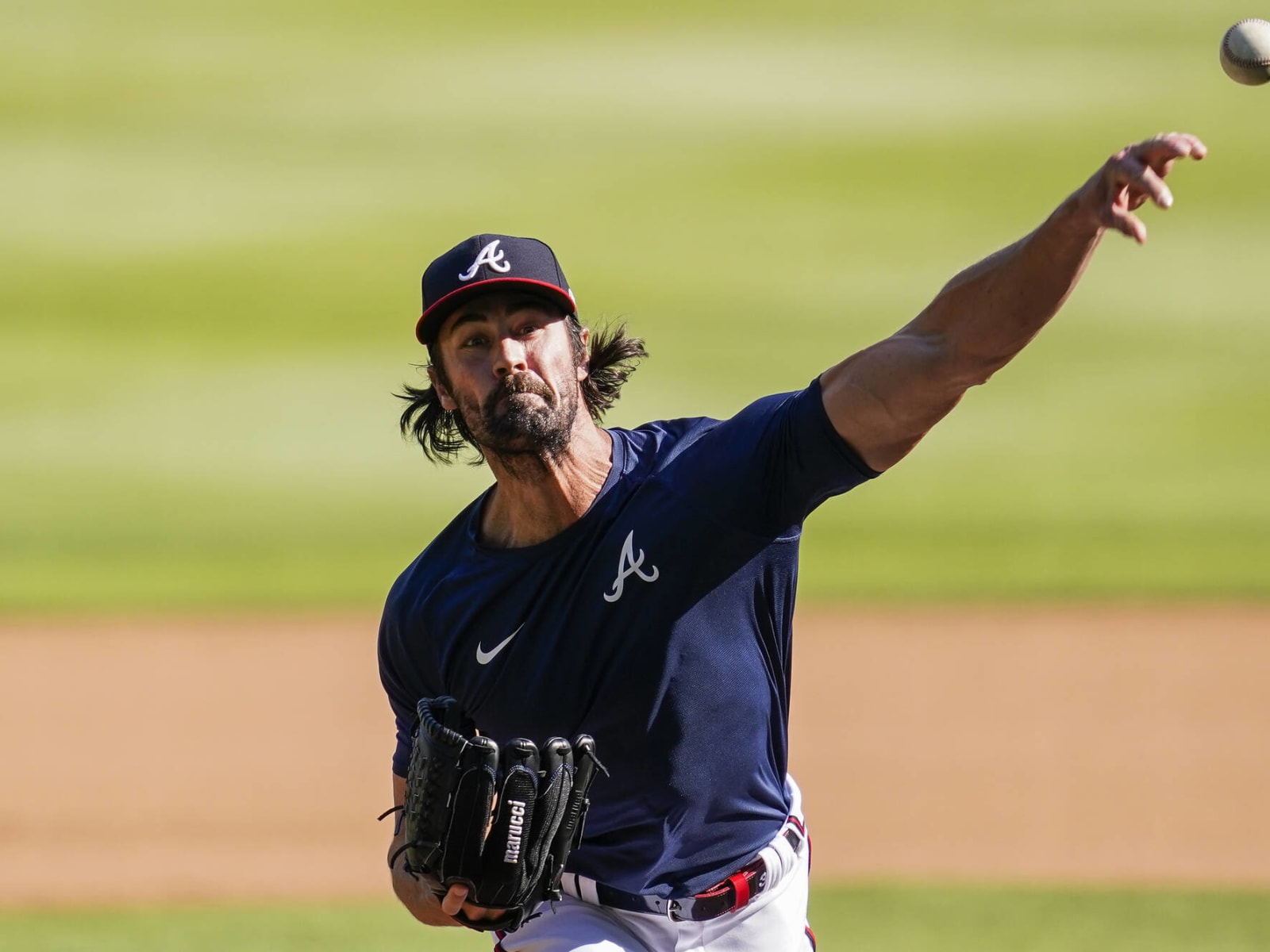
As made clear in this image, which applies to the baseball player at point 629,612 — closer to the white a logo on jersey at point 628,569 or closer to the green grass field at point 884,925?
the white a logo on jersey at point 628,569

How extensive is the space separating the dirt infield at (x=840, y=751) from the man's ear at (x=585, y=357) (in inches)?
144

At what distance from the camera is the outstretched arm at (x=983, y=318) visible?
8.09ft

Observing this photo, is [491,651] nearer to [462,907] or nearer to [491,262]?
[462,907]

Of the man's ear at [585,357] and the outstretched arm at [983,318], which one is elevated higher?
the man's ear at [585,357]

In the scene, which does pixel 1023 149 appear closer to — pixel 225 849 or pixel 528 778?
pixel 225 849

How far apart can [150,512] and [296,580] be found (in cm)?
195

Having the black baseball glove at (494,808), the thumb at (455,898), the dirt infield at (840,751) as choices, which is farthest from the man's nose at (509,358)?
the dirt infield at (840,751)

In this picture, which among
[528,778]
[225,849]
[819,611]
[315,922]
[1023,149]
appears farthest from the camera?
[1023,149]

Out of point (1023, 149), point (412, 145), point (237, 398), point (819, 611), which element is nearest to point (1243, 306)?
point (1023, 149)

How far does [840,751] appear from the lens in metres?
8.56

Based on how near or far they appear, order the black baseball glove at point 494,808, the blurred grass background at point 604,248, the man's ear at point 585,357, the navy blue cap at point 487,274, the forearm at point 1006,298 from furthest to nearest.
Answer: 1. the blurred grass background at point 604,248
2. the man's ear at point 585,357
3. the navy blue cap at point 487,274
4. the black baseball glove at point 494,808
5. the forearm at point 1006,298

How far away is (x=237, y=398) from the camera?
14.7 metres

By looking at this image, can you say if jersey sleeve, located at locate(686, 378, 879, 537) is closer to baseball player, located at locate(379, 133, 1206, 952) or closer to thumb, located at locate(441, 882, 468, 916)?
baseball player, located at locate(379, 133, 1206, 952)

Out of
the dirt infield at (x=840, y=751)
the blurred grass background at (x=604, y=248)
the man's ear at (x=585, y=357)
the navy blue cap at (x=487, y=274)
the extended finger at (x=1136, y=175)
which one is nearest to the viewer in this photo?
the extended finger at (x=1136, y=175)
